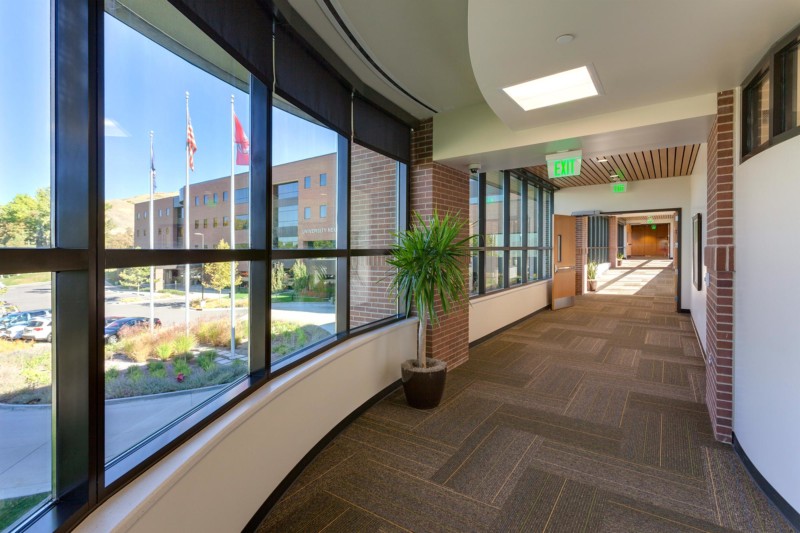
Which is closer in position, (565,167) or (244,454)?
(244,454)

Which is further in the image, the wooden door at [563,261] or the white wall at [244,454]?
the wooden door at [563,261]

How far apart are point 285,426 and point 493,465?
4.70ft

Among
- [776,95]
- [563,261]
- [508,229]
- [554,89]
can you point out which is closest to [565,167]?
[554,89]

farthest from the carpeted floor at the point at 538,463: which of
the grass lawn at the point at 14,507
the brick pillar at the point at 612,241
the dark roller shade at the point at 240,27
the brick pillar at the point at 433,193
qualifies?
the brick pillar at the point at 612,241

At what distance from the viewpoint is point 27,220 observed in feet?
3.49

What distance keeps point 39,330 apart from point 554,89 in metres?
3.23

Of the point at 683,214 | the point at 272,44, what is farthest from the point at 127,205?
the point at 683,214

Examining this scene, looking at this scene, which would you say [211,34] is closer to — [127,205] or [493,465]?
[127,205]

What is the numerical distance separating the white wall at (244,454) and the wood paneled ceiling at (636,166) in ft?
16.5

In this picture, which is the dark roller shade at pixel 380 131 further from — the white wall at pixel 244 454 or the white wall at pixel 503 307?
the white wall at pixel 503 307

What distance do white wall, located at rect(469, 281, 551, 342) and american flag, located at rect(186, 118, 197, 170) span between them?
3961 millimetres

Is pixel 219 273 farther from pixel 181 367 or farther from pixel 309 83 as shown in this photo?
pixel 309 83

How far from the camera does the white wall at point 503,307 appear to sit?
5633mm

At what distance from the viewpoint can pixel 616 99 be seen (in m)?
3.01
